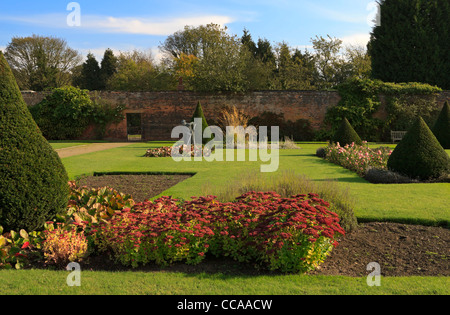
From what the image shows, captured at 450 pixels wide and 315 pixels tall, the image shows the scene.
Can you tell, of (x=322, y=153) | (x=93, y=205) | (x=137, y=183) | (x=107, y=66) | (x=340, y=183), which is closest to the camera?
(x=93, y=205)

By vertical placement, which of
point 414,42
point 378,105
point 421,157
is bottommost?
point 421,157

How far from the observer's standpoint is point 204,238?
4.20 m

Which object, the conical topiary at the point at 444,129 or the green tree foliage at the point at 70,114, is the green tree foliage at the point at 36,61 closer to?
the green tree foliage at the point at 70,114

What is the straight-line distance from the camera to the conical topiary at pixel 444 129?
17578 millimetres

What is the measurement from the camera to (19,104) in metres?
4.93

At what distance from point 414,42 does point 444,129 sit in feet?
37.7

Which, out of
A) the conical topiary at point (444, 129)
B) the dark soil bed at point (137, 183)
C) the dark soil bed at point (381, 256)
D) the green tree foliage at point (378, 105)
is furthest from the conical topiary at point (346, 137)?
the dark soil bed at point (381, 256)

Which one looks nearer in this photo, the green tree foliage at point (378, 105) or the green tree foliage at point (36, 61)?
the green tree foliage at point (378, 105)

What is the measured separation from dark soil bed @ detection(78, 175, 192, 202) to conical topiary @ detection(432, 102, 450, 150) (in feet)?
42.7

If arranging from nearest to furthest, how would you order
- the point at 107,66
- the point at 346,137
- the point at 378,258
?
the point at 378,258
the point at 346,137
the point at 107,66

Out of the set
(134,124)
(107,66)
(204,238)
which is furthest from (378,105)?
(107,66)

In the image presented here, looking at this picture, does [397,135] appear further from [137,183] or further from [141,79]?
[141,79]

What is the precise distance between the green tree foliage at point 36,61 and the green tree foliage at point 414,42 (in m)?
26.9

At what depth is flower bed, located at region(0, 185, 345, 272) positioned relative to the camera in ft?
12.8
